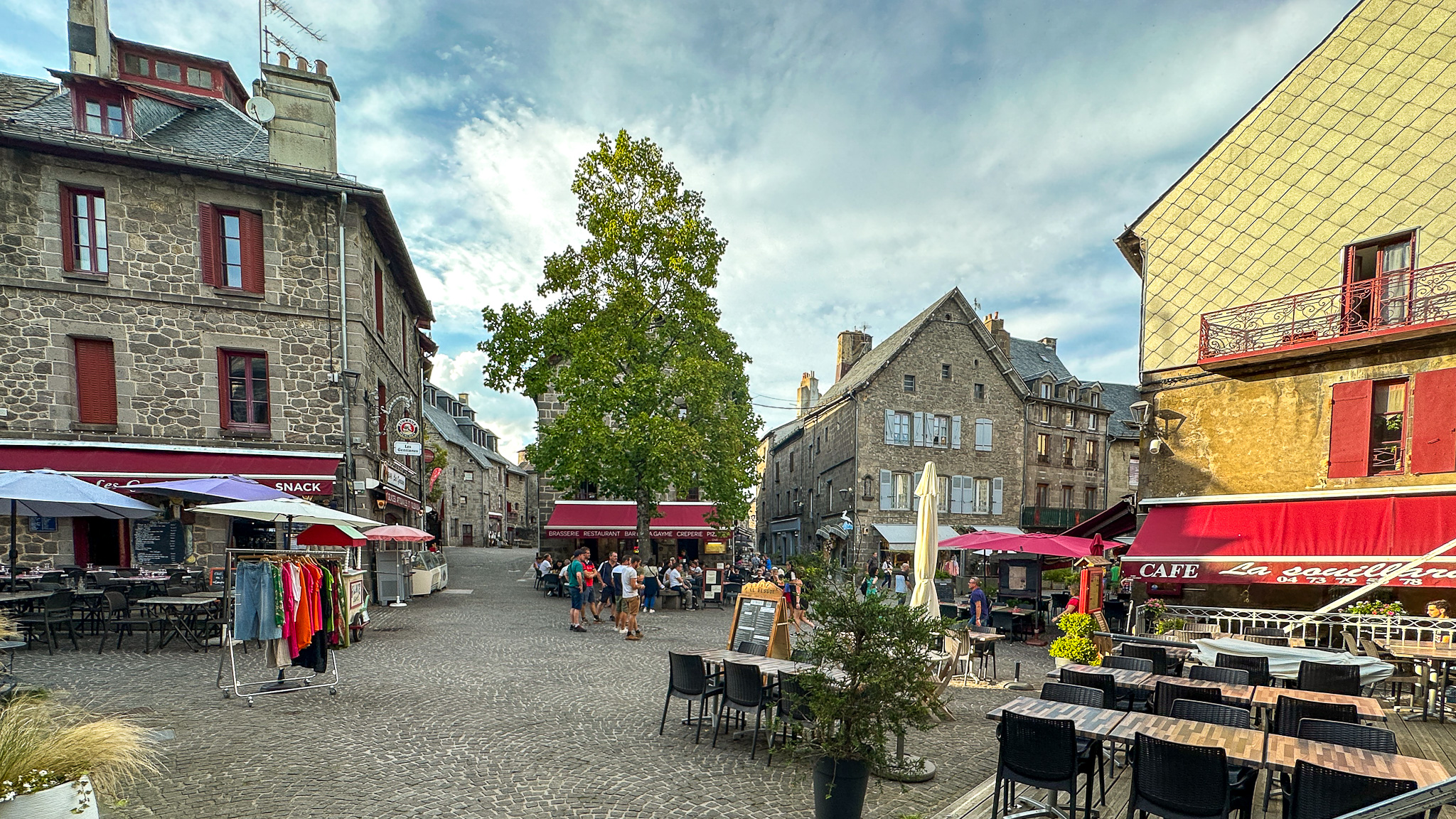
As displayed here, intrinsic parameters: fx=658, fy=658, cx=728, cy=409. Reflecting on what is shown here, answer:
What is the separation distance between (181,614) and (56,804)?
9.08 metres

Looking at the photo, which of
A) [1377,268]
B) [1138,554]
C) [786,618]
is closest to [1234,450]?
[1138,554]

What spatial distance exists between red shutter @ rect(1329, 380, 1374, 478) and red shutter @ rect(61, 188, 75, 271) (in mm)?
24895

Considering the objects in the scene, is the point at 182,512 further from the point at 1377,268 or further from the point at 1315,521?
the point at 1377,268

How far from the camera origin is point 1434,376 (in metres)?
10.9

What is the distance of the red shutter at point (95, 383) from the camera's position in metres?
13.7

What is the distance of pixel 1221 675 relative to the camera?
7.00 meters

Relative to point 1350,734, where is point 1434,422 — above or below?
above

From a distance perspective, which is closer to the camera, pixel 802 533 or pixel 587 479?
pixel 587 479

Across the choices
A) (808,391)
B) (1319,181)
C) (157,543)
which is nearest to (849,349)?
(808,391)

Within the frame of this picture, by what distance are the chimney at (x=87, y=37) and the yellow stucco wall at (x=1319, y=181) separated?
23858mm

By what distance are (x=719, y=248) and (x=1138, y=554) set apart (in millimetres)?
13651

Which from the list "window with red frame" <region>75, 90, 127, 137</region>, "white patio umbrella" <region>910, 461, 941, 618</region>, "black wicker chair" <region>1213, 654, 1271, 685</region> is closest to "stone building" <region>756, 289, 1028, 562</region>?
"white patio umbrella" <region>910, 461, 941, 618</region>

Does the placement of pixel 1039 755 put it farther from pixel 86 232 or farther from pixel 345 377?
pixel 86 232

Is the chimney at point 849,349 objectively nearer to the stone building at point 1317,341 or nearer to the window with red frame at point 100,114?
the stone building at point 1317,341
